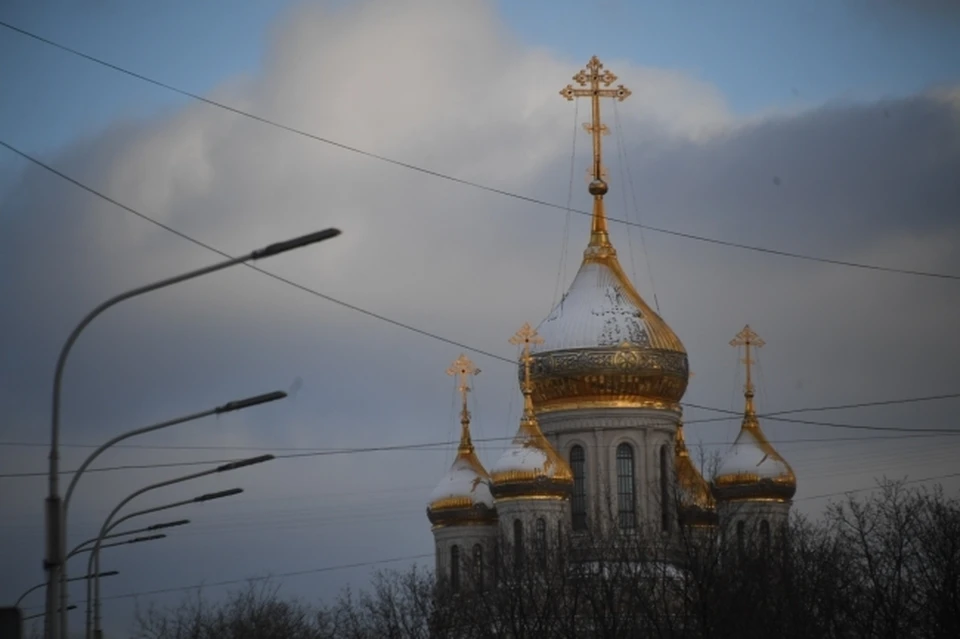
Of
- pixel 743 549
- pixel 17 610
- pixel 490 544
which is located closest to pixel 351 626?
pixel 490 544

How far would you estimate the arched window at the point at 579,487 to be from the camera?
74812 mm

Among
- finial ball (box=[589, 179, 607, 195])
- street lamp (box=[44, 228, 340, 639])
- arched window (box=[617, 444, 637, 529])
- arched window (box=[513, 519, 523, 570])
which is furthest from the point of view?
finial ball (box=[589, 179, 607, 195])

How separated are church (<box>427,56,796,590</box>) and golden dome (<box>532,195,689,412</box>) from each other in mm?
29

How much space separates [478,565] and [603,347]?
1040cm

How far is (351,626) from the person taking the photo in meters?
70.3

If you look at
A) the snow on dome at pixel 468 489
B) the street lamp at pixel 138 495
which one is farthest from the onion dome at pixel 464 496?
the street lamp at pixel 138 495

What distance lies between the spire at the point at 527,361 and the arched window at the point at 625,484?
322 cm

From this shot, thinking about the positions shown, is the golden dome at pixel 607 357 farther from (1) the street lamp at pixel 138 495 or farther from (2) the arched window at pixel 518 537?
(1) the street lamp at pixel 138 495

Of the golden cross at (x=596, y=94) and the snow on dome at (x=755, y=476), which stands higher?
the golden cross at (x=596, y=94)

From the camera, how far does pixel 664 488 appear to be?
72500 mm

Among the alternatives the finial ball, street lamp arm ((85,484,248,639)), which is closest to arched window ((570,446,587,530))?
the finial ball

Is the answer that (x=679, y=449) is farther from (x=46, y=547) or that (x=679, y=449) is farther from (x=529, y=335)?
(x=46, y=547)

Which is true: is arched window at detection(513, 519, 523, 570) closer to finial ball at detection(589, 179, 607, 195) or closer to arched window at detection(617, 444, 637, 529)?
A: arched window at detection(617, 444, 637, 529)

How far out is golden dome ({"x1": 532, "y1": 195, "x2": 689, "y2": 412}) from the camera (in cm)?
7475
